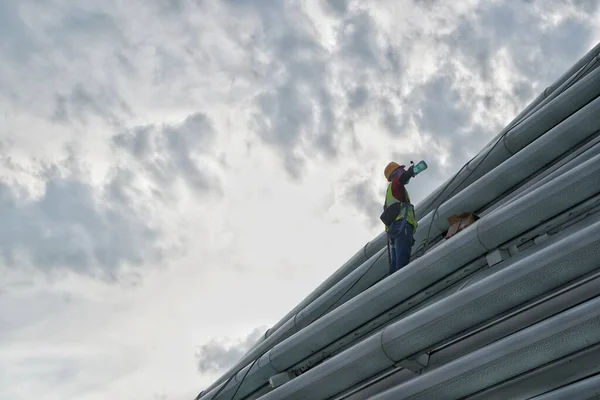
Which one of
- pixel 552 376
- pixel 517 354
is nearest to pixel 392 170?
pixel 517 354

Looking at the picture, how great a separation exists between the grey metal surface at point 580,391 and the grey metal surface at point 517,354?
50 centimetres

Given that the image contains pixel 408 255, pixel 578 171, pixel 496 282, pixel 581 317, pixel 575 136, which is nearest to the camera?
pixel 581 317

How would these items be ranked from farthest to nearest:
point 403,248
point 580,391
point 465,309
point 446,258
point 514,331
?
point 403,248, point 446,258, point 465,309, point 514,331, point 580,391

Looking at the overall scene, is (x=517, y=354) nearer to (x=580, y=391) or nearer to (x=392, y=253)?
(x=580, y=391)

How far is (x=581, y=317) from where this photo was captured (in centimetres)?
637

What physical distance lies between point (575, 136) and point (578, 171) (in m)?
3.17

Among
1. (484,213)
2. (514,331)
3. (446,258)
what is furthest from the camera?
(484,213)

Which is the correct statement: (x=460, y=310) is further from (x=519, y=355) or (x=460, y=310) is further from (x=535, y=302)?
(x=519, y=355)

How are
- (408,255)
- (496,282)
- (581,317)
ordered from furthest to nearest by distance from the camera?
(408,255) < (496,282) < (581,317)

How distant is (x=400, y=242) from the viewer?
40.8ft

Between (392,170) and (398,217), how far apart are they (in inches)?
41.0

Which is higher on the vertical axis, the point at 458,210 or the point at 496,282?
the point at 458,210

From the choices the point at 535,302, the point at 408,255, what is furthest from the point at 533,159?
the point at 535,302

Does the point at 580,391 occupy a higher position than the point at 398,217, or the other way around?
the point at 398,217
